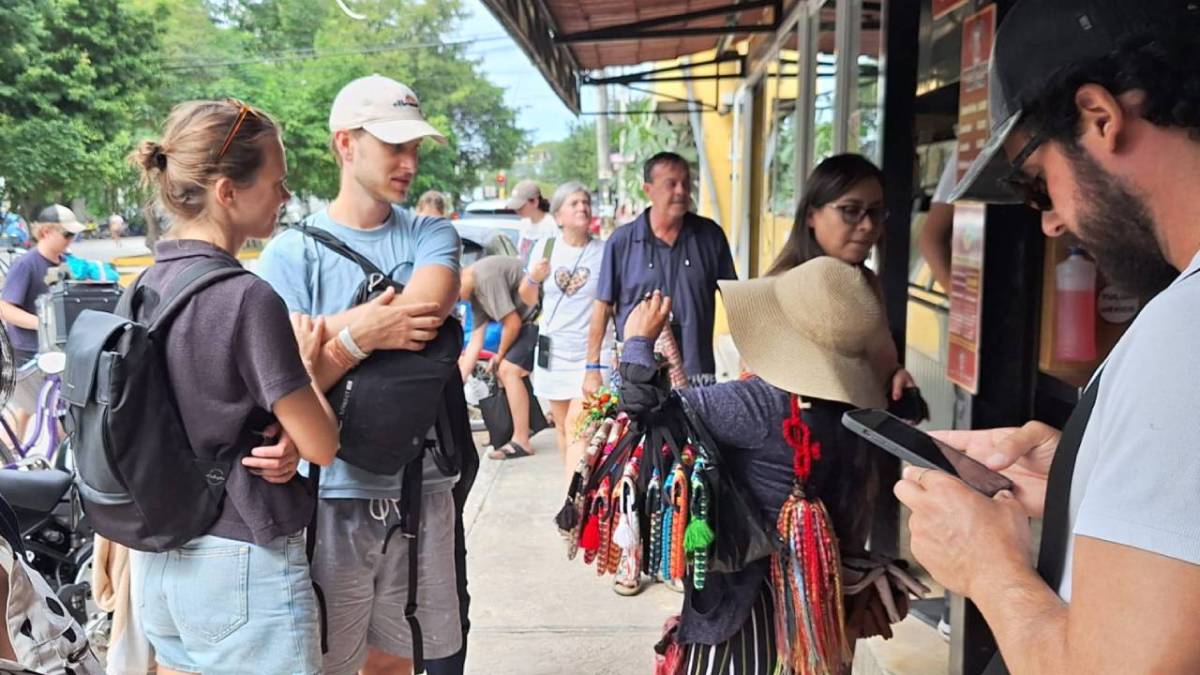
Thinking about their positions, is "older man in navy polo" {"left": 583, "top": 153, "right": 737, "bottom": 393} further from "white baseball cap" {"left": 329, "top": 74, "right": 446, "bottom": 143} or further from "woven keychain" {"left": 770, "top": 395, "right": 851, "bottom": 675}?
"woven keychain" {"left": 770, "top": 395, "right": 851, "bottom": 675}

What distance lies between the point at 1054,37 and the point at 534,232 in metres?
7.21

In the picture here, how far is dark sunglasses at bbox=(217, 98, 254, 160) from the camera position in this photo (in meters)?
1.96

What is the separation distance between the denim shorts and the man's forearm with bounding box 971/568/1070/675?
143 cm

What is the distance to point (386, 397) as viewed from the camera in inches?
87.0

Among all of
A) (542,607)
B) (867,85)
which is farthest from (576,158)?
(542,607)

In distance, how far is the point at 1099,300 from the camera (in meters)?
2.40

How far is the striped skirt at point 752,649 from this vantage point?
2.15 m

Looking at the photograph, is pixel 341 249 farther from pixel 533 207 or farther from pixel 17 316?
pixel 533 207

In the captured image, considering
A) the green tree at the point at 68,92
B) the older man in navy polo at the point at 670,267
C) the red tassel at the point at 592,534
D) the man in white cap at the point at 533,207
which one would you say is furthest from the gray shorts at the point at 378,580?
the green tree at the point at 68,92

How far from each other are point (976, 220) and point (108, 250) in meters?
29.7

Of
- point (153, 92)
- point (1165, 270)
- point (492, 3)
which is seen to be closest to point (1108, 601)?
point (1165, 270)

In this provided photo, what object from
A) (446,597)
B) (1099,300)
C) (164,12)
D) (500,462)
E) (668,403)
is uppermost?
(164,12)

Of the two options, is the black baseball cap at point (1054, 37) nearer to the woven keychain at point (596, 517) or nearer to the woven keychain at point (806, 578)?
the woven keychain at point (806, 578)

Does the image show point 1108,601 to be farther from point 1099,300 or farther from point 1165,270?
point 1099,300
